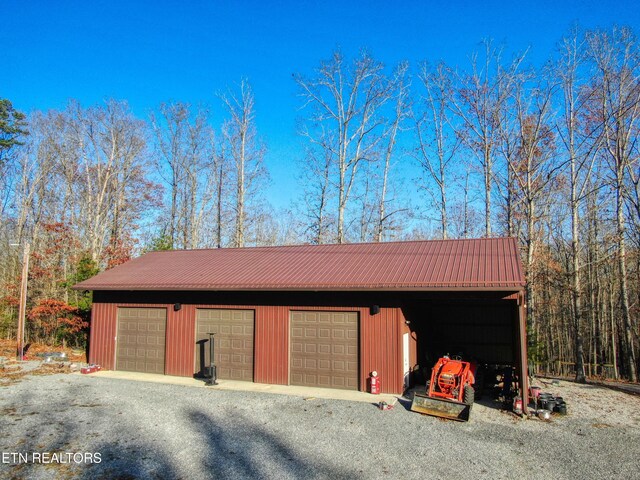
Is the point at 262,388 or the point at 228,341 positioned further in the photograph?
the point at 228,341

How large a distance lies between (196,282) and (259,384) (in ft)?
10.3

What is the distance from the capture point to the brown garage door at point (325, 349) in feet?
33.3

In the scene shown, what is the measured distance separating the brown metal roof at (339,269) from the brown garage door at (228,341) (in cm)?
94

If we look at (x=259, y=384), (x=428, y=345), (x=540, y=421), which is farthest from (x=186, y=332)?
(x=540, y=421)

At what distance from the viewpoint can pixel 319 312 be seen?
10547mm

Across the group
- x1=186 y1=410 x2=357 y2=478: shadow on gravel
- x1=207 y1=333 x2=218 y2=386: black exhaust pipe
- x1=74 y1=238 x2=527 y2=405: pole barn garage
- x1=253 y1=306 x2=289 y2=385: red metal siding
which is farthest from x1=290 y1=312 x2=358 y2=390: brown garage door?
x1=186 y1=410 x2=357 y2=478: shadow on gravel

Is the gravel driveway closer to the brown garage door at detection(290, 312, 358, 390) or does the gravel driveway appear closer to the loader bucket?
the loader bucket

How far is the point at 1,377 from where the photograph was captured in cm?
1097

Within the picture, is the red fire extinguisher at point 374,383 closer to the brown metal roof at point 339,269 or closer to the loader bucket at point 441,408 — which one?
the loader bucket at point 441,408

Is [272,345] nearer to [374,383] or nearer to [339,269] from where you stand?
[339,269]

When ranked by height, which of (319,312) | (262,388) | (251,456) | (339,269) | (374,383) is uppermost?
(339,269)

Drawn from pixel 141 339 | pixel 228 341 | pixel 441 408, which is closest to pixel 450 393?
pixel 441 408

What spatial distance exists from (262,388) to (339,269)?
136 inches

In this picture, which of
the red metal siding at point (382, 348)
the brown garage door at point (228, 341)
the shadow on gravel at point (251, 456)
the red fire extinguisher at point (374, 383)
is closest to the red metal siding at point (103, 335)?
the brown garage door at point (228, 341)
